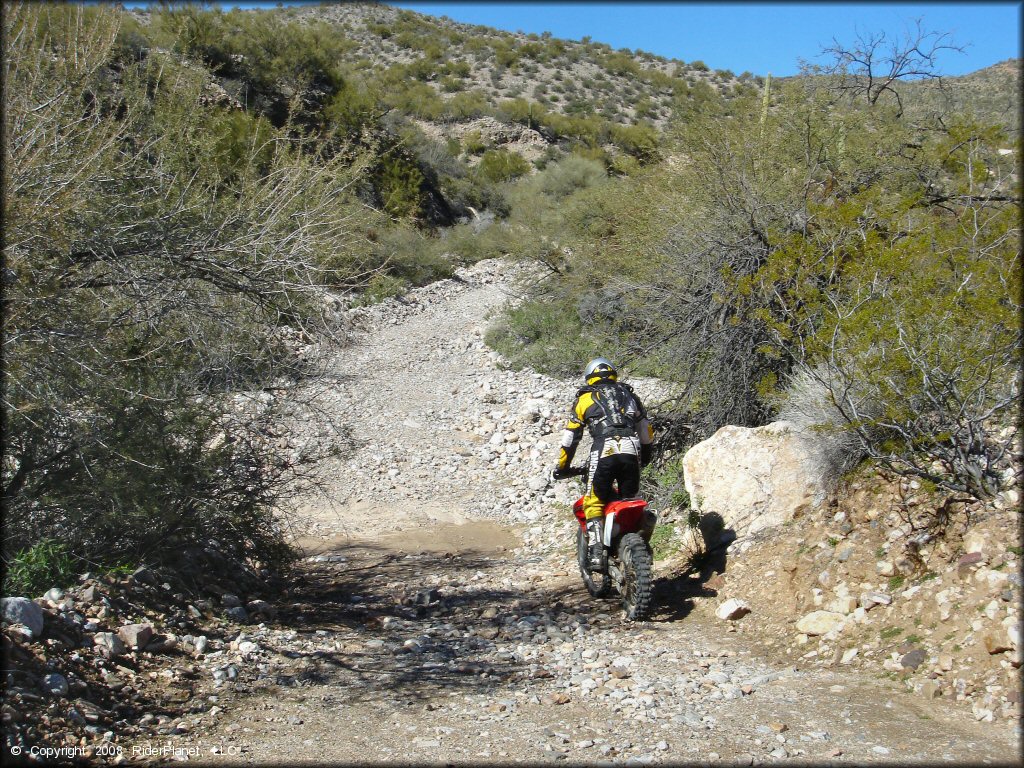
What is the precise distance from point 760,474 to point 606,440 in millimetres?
1534

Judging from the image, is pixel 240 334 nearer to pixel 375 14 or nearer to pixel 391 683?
pixel 391 683

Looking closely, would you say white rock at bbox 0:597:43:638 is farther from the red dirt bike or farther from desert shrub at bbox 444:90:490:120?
desert shrub at bbox 444:90:490:120

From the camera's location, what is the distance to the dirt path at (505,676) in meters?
3.63

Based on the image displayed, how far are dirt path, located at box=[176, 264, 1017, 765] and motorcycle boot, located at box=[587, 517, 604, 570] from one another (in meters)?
0.40

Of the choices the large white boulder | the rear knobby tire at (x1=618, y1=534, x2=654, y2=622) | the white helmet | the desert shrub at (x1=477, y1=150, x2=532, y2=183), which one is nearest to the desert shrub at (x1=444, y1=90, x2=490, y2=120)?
the desert shrub at (x1=477, y1=150, x2=532, y2=183)

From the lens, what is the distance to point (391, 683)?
179 inches

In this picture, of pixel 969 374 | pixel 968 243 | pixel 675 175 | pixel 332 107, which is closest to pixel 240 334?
pixel 969 374

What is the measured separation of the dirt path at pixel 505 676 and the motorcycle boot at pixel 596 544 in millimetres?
396

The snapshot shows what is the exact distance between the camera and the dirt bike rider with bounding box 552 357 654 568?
5.84m

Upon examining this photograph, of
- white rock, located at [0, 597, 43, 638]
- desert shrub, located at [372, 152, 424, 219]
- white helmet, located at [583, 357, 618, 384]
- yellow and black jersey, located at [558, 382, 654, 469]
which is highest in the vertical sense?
desert shrub, located at [372, 152, 424, 219]

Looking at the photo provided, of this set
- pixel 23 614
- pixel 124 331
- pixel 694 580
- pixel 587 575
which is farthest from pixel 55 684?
pixel 694 580

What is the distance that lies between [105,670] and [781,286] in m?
6.50

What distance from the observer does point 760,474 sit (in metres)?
6.45

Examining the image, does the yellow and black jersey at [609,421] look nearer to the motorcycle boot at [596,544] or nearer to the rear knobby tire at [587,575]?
the motorcycle boot at [596,544]
